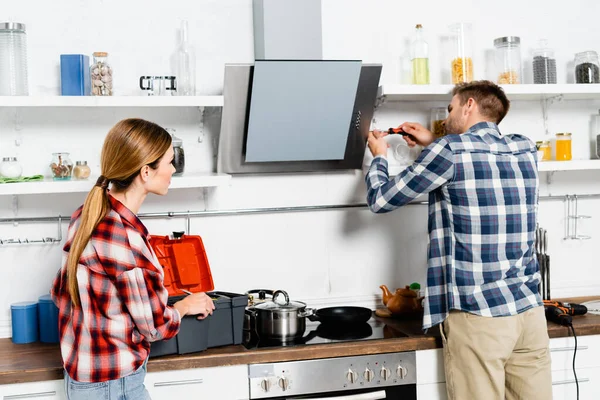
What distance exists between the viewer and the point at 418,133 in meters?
2.94

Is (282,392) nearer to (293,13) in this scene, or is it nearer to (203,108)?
(203,108)

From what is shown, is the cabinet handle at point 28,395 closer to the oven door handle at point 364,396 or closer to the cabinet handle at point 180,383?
the cabinet handle at point 180,383

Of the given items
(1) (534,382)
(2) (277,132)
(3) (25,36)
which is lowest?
(1) (534,382)

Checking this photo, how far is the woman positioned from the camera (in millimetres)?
1945

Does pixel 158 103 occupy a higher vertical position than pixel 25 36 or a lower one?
lower

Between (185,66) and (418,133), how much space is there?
3.27 feet

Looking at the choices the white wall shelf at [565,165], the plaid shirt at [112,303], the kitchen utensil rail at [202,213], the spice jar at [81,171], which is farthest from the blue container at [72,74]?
the white wall shelf at [565,165]

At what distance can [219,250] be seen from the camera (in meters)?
3.01

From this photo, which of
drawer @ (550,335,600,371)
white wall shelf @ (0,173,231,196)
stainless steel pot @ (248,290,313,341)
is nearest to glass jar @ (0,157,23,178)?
white wall shelf @ (0,173,231,196)

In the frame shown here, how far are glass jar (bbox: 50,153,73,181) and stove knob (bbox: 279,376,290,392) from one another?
1.11m

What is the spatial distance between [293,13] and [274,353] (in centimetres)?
131

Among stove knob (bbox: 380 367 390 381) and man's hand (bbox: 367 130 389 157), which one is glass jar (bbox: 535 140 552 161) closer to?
man's hand (bbox: 367 130 389 157)

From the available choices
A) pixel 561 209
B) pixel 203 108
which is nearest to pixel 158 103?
pixel 203 108

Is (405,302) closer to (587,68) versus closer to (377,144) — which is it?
(377,144)
